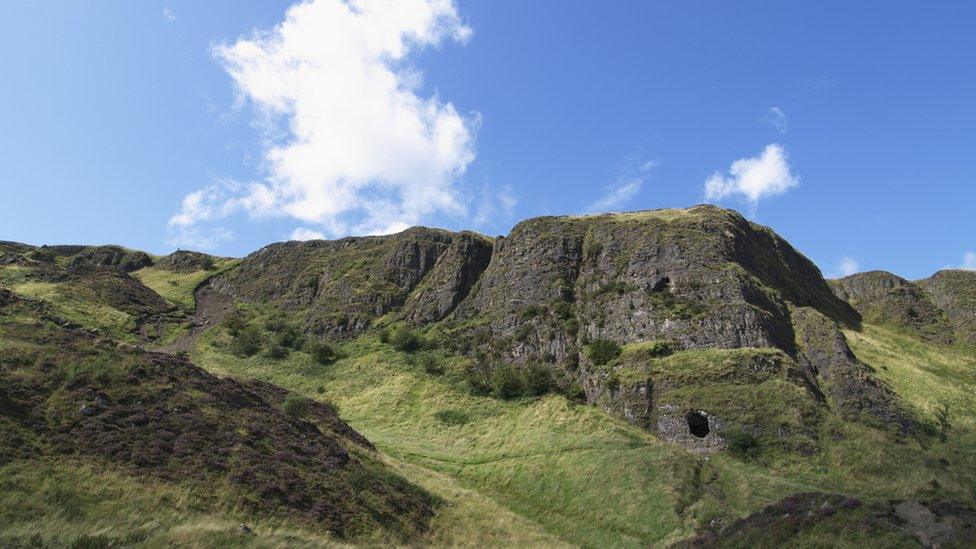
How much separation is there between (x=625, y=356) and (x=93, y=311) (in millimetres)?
82408

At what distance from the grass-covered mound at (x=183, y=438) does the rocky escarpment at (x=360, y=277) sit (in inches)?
2038

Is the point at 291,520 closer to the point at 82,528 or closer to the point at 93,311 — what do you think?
the point at 82,528

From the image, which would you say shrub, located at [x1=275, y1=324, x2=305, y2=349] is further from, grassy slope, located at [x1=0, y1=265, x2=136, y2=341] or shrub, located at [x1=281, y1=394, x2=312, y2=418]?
shrub, located at [x1=281, y1=394, x2=312, y2=418]

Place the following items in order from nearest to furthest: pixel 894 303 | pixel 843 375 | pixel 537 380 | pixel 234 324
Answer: pixel 843 375 → pixel 537 380 → pixel 234 324 → pixel 894 303

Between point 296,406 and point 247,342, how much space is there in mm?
40687

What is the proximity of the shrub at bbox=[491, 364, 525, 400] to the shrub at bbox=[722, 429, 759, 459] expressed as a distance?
2479cm

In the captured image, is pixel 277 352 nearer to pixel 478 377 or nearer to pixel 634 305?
pixel 478 377

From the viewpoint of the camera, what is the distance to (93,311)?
9125 centimetres

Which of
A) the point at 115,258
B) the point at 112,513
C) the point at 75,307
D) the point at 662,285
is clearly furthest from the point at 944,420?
the point at 115,258

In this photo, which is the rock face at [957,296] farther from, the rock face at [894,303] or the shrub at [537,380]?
the shrub at [537,380]

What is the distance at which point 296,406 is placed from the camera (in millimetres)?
51875

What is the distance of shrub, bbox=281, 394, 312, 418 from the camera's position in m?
51.1

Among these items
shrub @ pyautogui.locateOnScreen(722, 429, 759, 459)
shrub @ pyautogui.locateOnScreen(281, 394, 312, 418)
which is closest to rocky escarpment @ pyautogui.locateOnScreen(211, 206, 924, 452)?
shrub @ pyautogui.locateOnScreen(722, 429, 759, 459)

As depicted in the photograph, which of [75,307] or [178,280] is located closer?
[75,307]
